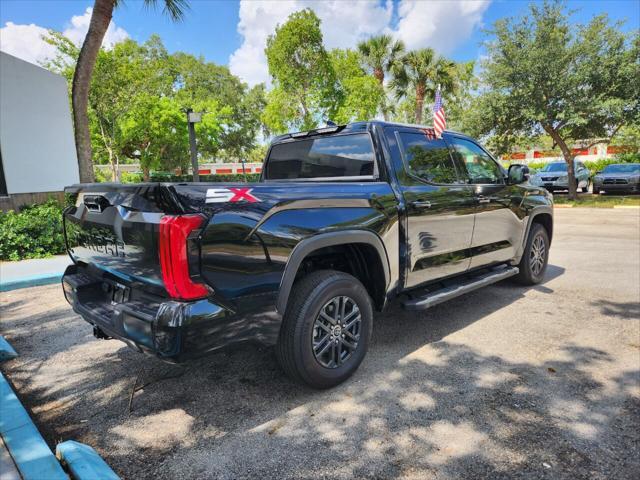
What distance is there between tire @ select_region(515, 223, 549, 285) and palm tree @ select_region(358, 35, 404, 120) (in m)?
20.2

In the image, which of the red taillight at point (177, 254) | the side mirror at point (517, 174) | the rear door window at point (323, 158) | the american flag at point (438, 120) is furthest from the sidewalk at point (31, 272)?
the side mirror at point (517, 174)

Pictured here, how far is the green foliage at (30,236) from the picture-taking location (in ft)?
24.5

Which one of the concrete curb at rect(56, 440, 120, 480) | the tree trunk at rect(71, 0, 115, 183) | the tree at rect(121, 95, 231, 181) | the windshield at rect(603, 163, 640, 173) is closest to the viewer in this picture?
the concrete curb at rect(56, 440, 120, 480)

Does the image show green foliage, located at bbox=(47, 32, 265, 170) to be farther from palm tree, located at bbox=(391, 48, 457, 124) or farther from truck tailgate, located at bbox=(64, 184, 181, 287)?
truck tailgate, located at bbox=(64, 184, 181, 287)

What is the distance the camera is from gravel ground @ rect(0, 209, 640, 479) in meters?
2.28

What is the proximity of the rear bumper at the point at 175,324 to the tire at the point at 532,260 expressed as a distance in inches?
157

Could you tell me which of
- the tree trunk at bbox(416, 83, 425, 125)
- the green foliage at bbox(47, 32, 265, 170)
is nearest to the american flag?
the green foliage at bbox(47, 32, 265, 170)

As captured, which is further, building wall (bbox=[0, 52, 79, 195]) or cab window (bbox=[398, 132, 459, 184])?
building wall (bbox=[0, 52, 79, 195])

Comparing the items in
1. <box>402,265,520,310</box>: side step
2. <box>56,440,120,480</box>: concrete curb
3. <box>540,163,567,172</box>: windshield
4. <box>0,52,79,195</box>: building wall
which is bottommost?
<box>56,440,120,480</box>: concrete curb

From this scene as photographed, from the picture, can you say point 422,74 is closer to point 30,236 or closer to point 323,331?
point 30,236

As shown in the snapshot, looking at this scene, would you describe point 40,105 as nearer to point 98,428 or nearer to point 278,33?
point 98,428

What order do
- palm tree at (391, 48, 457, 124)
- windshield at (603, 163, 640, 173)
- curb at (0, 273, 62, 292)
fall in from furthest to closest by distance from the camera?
1. palm tree at (391, 48, 457, 124)
2. windshield at (603, 163, 640, 173)
3. curb at (0, 273, 62, 292)

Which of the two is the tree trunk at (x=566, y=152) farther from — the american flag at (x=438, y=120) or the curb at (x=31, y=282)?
the curb at (x=31, y=282)

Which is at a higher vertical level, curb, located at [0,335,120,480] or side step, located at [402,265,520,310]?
side step, located at [402,265,520,310]
